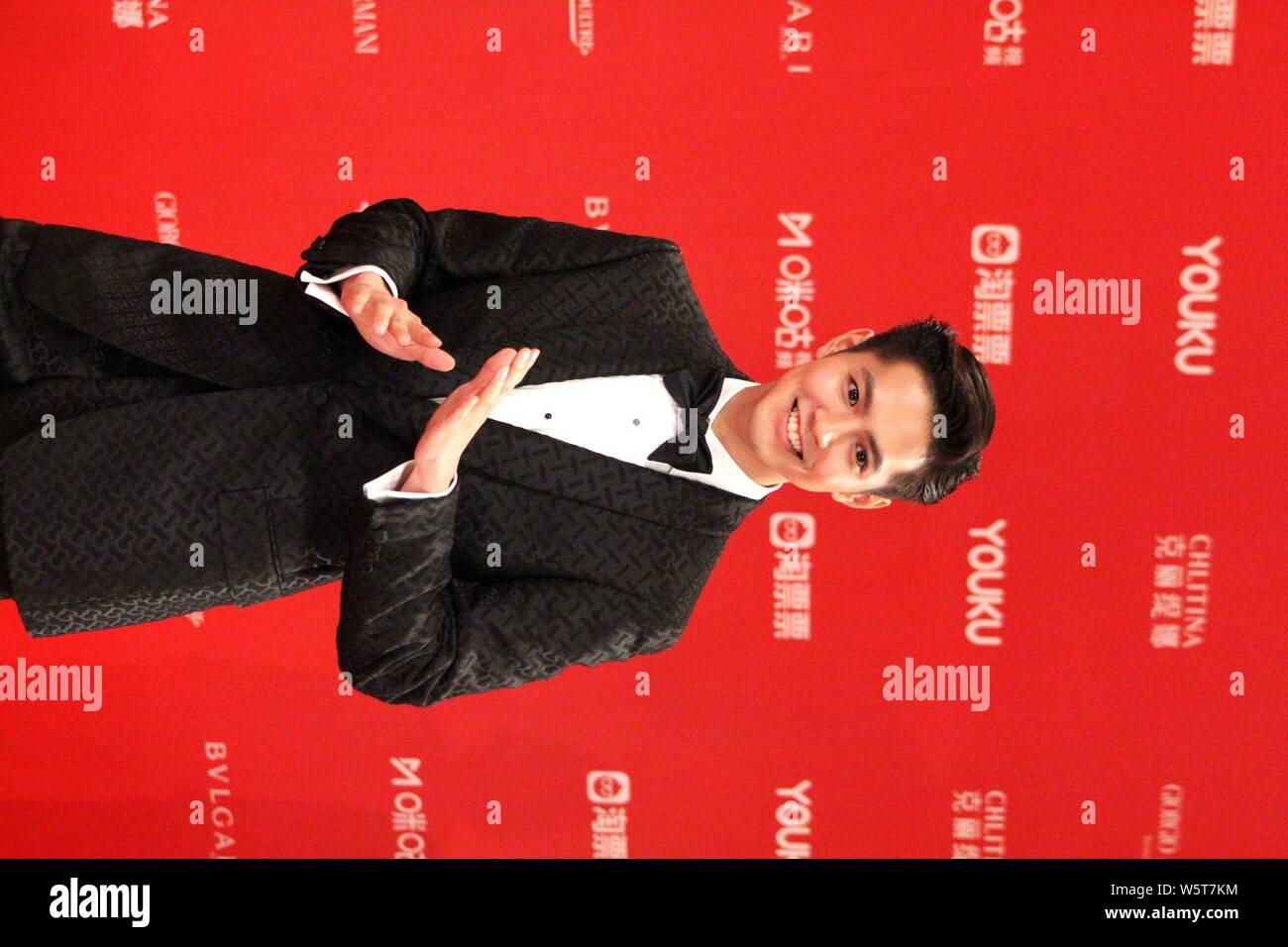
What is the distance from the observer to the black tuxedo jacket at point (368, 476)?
117 centimetres

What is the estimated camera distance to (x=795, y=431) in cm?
132

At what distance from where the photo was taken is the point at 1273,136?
6.63ft

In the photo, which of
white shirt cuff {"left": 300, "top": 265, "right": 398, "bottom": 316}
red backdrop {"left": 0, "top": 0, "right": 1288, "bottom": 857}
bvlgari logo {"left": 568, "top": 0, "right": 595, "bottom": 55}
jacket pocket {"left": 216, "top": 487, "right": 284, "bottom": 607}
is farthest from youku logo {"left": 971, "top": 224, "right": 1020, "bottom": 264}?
jacket pocket {"left": 216, "top": 487, "right": 284, "bottom": 607}

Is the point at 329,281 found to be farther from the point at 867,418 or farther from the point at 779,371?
the point at 779,371

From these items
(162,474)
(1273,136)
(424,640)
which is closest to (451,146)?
(162,474)

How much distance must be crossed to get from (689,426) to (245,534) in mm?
507

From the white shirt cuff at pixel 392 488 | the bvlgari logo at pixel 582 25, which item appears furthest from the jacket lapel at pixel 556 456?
the bvlgari logo at pixel 582 25

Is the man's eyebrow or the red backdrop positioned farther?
the red backdrop

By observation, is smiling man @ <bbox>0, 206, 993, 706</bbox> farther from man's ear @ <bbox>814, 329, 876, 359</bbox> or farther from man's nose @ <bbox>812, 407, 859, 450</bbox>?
man's ear @ <bbox>814, 329, 876, 359</bbox>

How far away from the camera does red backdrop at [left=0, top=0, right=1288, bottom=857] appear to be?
2072 millimetres

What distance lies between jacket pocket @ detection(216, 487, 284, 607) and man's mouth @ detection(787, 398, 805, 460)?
23.5 inches

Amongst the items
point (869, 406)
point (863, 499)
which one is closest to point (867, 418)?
point (869, 406)

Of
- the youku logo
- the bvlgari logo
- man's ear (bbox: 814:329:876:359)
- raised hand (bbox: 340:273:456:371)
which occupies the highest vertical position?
the bvlgari logo

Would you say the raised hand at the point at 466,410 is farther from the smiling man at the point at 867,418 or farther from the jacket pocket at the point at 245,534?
the smiling man at the point at 867,418
